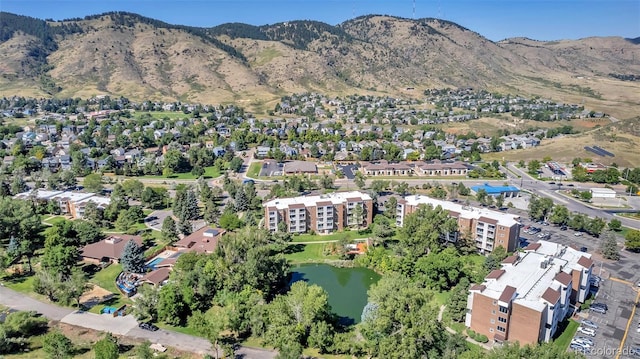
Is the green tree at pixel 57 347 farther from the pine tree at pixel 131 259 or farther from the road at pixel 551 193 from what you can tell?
the road at pixel 551 193

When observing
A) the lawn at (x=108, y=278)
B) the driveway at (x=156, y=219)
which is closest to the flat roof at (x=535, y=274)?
the lawn at (x=108, y=278)

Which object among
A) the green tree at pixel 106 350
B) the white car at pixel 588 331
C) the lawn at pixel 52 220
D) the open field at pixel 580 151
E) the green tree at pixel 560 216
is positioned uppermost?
the open field at pixel 580 151

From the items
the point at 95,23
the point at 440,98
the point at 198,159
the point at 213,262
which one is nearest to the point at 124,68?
the point at 95,23

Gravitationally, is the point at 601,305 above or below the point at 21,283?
above

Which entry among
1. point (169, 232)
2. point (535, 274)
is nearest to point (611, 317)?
point (535, 274)

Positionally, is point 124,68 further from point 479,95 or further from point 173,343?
point 173,343

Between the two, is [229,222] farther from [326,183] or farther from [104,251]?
[326,183]
